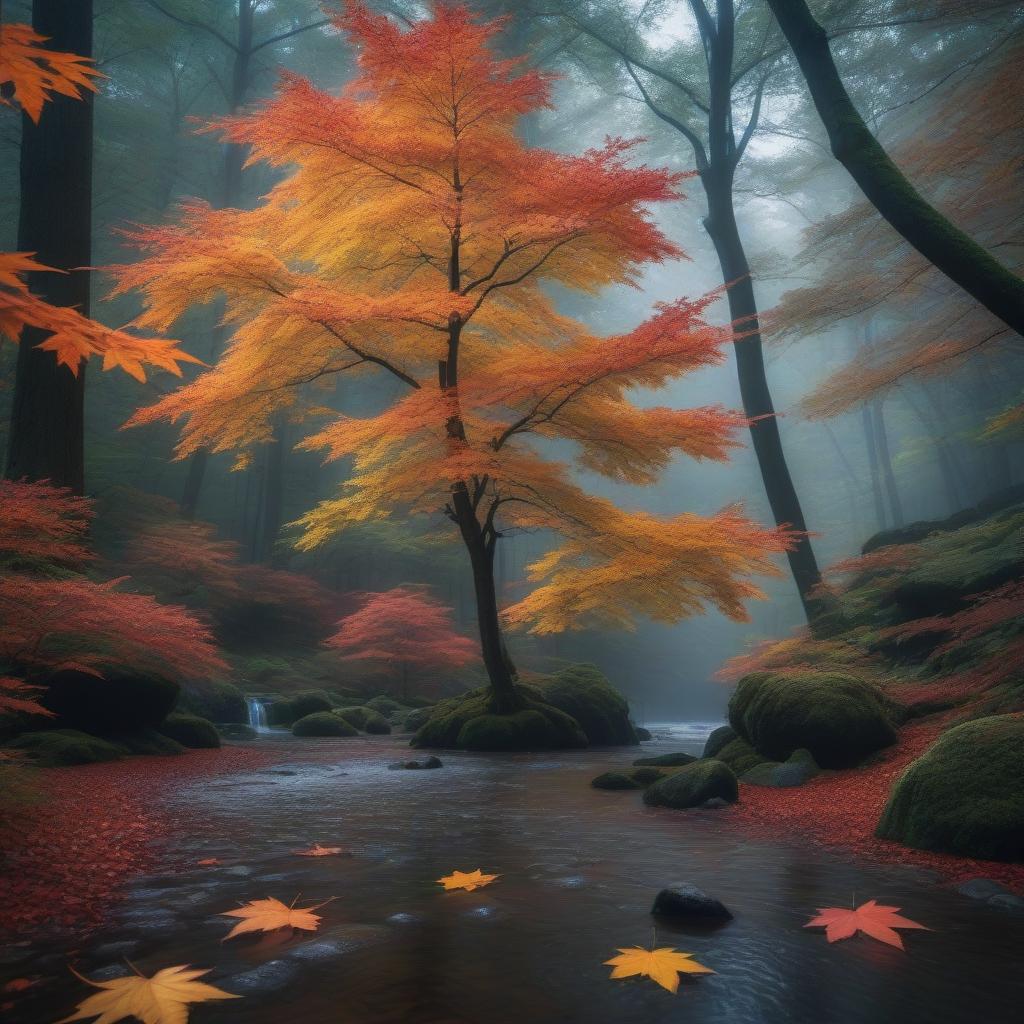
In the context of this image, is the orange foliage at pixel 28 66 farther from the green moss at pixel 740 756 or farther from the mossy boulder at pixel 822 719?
the green moss at pixel 740 756

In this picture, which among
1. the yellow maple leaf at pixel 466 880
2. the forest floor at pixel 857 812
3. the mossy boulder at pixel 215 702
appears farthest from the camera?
the mossy boulder at pixel 215 702

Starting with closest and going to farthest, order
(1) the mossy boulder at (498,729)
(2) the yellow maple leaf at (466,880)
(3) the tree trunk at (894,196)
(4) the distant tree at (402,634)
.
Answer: (2) the yellow maple leaf at (466,880), (3) the tree trunk at (894,196), (1) the mossy boulder at (498,729), (4) the distant tree at (402,634)

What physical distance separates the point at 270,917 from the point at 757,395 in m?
11.5

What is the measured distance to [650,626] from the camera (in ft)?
137

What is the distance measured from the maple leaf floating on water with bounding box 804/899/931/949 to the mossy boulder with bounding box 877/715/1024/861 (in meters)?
1.09

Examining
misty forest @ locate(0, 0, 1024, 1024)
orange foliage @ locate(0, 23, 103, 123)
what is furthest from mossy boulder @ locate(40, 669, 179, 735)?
orange foliage @ locate(0, 23, 103, 123)

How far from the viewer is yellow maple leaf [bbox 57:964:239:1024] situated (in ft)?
6.05

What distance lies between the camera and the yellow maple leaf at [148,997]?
1.84 m

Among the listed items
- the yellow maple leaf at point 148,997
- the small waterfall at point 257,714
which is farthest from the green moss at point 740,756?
the small waterfall at point 257,714

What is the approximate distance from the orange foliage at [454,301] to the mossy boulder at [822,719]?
2.39m

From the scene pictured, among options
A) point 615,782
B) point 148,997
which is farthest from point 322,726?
point 148,997

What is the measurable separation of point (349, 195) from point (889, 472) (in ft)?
87.5

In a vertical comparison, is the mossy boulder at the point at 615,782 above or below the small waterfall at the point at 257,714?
below

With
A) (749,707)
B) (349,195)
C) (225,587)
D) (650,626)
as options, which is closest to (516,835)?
(749,707)
